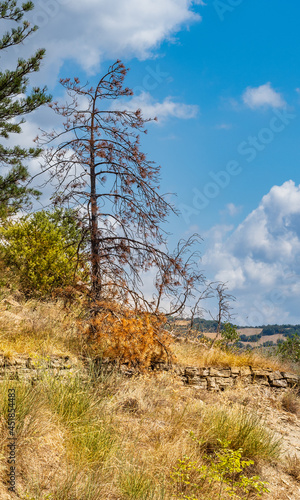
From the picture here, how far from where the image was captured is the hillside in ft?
14.1

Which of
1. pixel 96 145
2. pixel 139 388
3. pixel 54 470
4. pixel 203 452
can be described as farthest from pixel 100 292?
pixel 54 470

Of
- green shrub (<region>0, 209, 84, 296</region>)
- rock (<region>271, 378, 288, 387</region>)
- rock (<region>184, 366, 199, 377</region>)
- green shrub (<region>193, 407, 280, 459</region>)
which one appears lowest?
green shrub (<region>193, 407, 280, 459</region>)

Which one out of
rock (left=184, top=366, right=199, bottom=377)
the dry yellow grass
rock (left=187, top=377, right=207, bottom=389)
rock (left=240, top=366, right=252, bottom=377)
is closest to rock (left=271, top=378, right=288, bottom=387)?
the dry yellow grass

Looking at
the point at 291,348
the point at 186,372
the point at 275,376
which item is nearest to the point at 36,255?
the point at 186,372

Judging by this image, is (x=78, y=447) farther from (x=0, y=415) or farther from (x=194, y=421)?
(x=194, y=421)

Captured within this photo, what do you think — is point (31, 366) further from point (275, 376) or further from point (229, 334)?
point (229, 334)

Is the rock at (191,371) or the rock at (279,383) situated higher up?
the rock at (191,371)

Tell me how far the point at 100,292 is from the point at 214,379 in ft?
11.3

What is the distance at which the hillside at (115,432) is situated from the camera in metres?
4.31

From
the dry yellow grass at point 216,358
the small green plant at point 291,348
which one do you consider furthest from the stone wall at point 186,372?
the small green plant at point 291,348

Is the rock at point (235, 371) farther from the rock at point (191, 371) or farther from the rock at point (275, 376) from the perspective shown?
the rock at point (191, 371)

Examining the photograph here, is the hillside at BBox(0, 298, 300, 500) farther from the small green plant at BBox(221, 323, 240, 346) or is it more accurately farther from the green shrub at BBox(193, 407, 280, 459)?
the small green plant at BBox(221, 323, 240, 346)

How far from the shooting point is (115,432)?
17.9 feet

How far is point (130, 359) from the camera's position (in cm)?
837
